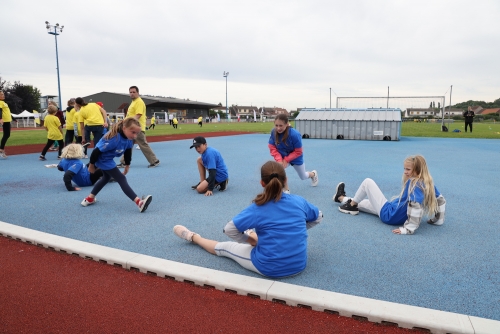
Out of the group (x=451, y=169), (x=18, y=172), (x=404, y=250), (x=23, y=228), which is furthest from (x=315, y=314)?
(x=18, y=172)

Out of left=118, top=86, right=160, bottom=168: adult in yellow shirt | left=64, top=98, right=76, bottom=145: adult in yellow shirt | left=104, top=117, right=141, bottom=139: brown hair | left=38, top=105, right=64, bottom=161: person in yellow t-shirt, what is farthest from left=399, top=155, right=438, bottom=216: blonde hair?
left=64, top=98, right=76, bottom=145: adult in yellow shirt

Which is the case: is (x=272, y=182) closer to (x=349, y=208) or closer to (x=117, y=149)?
(x=349, y=208)

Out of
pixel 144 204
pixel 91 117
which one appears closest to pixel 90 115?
pixel 91 117

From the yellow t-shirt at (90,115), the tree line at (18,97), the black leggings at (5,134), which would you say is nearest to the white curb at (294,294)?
the yellow t-shirt at (90,115)

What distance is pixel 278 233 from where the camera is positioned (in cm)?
304

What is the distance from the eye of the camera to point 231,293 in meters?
2.95

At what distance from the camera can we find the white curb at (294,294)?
2.43m

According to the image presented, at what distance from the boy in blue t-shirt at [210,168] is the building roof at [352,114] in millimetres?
17196

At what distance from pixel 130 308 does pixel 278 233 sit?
1324 millimetres

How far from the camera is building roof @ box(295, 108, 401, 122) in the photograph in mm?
21719

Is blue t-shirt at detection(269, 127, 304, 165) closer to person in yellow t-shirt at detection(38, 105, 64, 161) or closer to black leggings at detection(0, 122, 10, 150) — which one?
person in yellow t-shirt at detection(38, 105, 64, 161)

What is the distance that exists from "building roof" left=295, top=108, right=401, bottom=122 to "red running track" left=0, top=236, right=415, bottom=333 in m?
20.6

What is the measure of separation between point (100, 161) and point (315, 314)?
13.6 ft

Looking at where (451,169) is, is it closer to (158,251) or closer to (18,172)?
(158,251)
